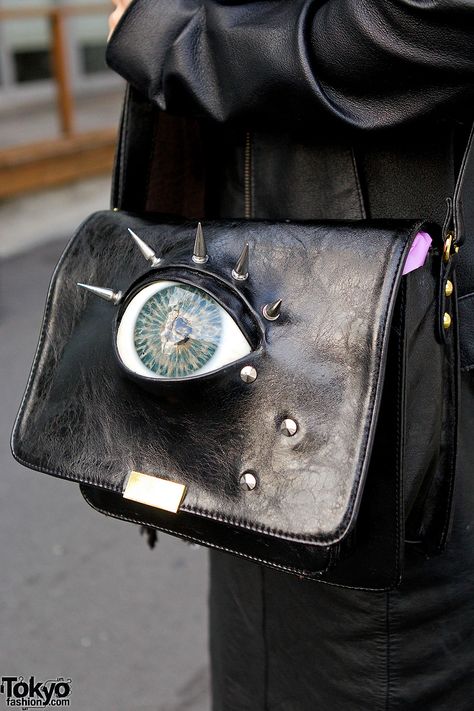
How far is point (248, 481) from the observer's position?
0.92 meters

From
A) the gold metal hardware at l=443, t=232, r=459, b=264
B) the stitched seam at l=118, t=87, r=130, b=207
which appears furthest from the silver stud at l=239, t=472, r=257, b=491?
the stitched seam at l=118, t=87, r=130, b=207

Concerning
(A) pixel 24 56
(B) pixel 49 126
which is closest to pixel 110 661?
(B) pixel 49 126

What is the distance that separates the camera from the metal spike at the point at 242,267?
94 cm

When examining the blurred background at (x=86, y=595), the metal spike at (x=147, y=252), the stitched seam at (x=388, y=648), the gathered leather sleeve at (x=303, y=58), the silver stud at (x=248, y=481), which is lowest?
the blurred background at (x=86, y=595)

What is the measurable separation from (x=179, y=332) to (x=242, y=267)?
0.10 m

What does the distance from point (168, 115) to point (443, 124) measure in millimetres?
437

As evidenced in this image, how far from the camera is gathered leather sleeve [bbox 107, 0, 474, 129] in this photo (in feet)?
2.90

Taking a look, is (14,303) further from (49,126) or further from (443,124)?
(443,124)

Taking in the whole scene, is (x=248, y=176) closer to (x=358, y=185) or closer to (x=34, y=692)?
(x=358, y=185)

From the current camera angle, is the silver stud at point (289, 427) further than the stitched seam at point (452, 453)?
No

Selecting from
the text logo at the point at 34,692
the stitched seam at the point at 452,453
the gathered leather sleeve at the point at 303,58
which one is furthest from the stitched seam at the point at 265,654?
the text logo at the point at 34,692

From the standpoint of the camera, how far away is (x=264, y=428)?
92 centimetres

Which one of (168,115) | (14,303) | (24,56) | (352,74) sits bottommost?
(14,303)

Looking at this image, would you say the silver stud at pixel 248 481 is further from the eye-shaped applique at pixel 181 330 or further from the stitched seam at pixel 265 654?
the stitched seam at pixel 265 654
